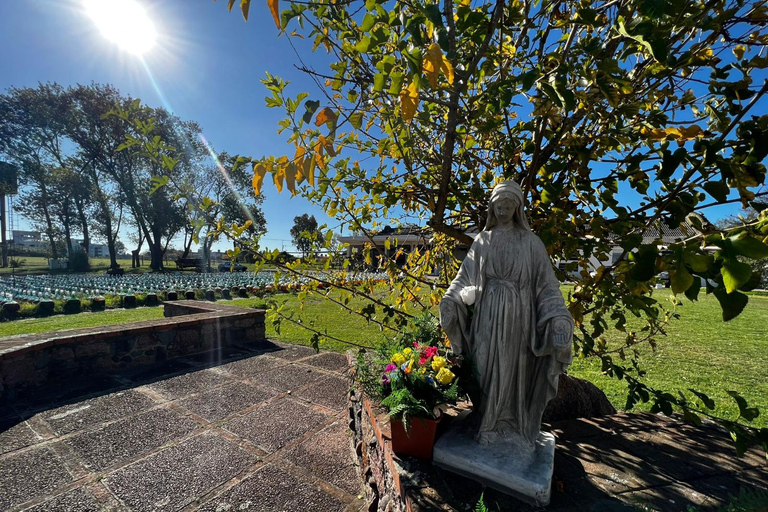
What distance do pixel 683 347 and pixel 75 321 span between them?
45.1ft

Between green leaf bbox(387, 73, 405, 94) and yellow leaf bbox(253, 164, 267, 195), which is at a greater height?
green leaf bbox(387, 73, 405, 94)

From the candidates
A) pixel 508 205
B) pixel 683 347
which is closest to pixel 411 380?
pixel 508 205

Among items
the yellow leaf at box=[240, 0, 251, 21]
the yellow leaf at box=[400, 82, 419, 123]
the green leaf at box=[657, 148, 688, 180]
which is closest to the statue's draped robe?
the green leaf at box=[657, 148, 688, 180]

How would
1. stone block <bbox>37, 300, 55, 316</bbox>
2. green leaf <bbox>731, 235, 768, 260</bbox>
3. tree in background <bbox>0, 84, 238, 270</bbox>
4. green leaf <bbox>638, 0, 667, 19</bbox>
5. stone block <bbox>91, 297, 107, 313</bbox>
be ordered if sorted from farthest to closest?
tree in background <bbox>0, 84, 238, 270</bbox> < stone block <bbox>91, 297, 107, 313</bbox> < stone block <bbox>37, 300, 55, 316</bbox> < green leaf <bbox>638, 0, 667, 19</bbox> < green leaf <bbox>731, 235, 768, 260</bbox>

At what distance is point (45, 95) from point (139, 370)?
100ft

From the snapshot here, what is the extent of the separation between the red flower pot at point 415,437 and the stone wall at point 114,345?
461 centimetres

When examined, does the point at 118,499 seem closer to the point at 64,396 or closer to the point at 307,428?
the point at 307,428

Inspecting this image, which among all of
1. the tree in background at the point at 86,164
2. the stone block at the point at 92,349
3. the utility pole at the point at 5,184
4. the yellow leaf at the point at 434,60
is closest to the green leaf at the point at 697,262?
the yellow leaf at the point at 434,60

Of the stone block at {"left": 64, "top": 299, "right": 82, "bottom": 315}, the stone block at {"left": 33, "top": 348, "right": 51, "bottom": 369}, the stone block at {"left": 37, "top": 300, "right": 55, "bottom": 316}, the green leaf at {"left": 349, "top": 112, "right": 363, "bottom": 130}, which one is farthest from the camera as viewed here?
the stone block at {"left": 64, "top": 299, "right": 82, "bottom": 315}

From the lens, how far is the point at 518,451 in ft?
6.56

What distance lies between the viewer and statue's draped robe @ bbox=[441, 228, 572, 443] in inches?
79.4

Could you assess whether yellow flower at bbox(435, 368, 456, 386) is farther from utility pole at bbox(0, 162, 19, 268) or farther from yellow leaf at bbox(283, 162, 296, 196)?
utility pole at bbox(0, 162, 19, 268)

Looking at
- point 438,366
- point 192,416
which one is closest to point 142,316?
point 192,416

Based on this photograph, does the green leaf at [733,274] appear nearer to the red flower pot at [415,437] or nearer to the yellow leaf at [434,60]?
the yellow leaf at [434,60]
